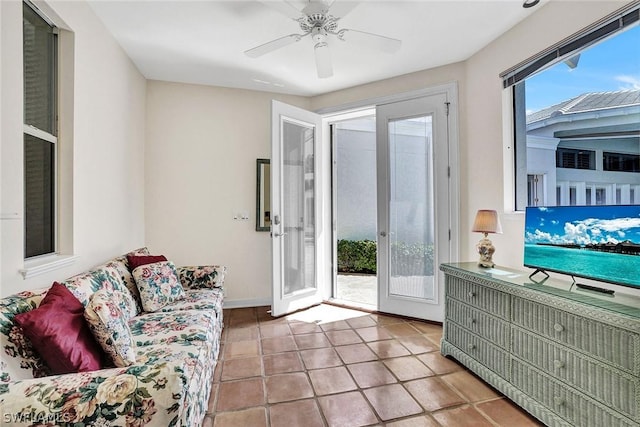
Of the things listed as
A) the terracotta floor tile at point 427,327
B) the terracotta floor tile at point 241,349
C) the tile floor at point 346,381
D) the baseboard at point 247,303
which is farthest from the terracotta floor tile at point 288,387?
the baseboard at point 247,303

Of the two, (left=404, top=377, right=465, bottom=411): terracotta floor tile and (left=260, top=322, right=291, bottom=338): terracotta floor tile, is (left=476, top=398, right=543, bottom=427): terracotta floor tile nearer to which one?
(left=404, top=377, right=465, bottom=411): terracotta floor tile

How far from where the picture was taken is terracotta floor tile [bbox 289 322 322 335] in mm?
3121

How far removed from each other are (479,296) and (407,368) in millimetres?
755

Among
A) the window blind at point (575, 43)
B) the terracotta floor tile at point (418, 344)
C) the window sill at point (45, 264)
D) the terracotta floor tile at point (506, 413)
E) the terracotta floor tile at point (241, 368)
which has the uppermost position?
the window blind at point (575, 43)

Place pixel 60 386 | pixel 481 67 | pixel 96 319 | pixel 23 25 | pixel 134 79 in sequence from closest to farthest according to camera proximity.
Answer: pixel 60 386 → pixel 96 319 → pixel 23 25 → pixel 481 67 → pixel 134 79

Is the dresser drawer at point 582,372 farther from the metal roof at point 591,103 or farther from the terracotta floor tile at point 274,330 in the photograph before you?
the terracotta floor tile at point 274,330

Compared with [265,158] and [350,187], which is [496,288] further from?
[350,187]

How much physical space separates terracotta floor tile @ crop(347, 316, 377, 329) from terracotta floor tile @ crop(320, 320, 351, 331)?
6 centimetres

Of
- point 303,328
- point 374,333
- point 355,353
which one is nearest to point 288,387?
point 355,353

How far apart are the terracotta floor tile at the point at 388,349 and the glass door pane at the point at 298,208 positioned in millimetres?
1204

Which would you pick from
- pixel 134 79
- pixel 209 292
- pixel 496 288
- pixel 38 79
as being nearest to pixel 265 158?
pixel 134 79

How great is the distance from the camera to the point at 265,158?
13.0 feet

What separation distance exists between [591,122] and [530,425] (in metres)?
1.90

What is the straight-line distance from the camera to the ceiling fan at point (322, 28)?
1958mm
